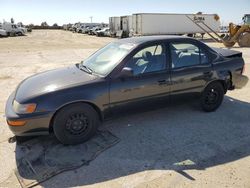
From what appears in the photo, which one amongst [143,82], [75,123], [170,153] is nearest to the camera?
[170,153]

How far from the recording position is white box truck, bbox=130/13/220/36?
95.5 feet

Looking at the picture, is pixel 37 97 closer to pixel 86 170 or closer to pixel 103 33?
pixel 86 170

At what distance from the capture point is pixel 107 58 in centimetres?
472

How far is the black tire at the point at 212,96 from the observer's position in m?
5.32

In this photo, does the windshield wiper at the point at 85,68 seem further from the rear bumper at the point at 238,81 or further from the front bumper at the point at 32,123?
the rear bumper at the point at 238,81

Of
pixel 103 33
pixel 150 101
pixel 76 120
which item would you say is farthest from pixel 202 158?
pixel 103 33

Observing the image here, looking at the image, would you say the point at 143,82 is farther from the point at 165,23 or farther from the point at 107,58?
the point at 165,23

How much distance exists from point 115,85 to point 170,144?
1245mm

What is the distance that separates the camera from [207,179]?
3.31 metres

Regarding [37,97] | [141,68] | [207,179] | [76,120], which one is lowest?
[207,179]

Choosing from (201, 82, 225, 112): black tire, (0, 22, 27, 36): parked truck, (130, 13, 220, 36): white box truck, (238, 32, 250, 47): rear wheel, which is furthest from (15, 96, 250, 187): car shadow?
(0, 22, 27, 36): parked truck

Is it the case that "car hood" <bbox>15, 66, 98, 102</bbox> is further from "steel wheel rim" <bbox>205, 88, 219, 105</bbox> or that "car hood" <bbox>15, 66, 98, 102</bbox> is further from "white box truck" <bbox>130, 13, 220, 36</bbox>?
"white box truck" <bbox>130, 13, 220, 36</bbox>

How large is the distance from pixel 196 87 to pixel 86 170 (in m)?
2.69

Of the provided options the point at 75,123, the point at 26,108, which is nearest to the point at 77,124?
the point at 75,123
